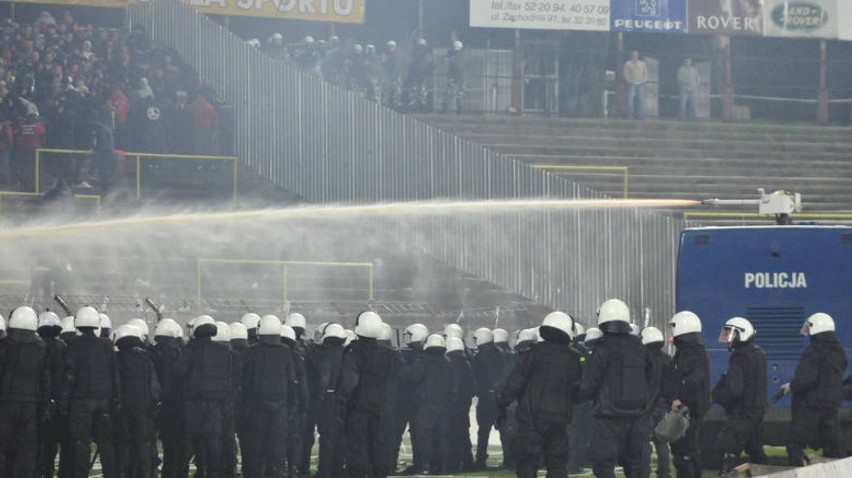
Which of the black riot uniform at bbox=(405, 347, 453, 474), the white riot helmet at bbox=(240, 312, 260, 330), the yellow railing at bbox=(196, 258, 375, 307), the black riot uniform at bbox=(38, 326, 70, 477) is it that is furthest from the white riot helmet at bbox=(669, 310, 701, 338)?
the yellow railing at bbox=(196, 258, 375, 307)

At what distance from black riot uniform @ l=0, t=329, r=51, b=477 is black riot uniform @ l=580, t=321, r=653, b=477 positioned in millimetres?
4931

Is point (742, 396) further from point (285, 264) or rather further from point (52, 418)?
point (285, 264)

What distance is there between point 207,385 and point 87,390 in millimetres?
1140

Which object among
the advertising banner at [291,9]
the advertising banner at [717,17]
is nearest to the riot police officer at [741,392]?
the advertising banner at [291,9]

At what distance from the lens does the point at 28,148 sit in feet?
94.9

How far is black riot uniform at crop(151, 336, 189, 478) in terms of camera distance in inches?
657

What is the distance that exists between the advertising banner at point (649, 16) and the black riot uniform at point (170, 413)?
21.7m

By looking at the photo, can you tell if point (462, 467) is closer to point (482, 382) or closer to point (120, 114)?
point (482, 382)

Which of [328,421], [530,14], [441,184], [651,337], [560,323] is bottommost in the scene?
[328,421]

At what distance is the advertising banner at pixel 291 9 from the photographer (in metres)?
35.2

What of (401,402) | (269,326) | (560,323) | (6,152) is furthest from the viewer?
(6,152)

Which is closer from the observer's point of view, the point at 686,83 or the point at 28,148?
the point at 28,148

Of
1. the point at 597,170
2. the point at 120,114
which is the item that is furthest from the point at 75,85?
the point at 597,170

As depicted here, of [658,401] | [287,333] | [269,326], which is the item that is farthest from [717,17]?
[269,326]
